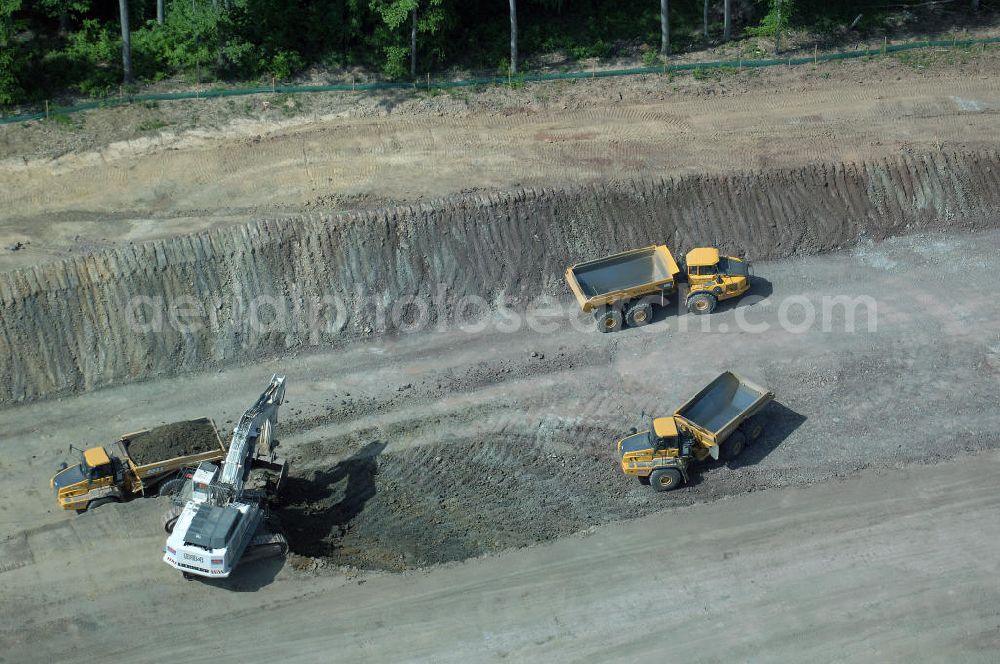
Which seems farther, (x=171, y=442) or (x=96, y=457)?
(x=171, y=442)

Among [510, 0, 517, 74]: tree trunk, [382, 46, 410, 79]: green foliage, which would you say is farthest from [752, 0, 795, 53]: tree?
[382, 46, 410, 79]: green foliage

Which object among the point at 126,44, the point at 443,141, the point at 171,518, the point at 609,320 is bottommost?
the point at 171,518

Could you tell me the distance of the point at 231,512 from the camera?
2152 cm

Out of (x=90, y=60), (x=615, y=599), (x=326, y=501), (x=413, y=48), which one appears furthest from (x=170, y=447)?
(x=90, y=60)

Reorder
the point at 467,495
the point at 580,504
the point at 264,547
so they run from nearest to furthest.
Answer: the point at 264,547
the point at 580,504
the point at 467,495

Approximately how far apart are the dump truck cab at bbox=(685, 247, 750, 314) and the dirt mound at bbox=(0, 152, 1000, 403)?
7.55 ft

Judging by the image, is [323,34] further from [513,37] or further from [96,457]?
[96,457]

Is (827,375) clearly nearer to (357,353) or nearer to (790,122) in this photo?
(790,122)

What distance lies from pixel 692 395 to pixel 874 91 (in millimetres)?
15288

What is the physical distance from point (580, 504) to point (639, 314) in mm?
6642

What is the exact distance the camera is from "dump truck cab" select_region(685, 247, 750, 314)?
92.3ft

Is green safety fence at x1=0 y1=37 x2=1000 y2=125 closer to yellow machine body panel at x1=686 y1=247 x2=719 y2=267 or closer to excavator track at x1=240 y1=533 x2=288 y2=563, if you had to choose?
yellow machine body panel at x1=686 y1=247 x2=719 y2=267

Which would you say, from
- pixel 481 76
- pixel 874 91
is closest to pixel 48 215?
pixel 481 76

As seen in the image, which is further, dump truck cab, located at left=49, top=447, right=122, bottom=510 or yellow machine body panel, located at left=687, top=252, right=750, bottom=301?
yellow machine body panel, located at left=687, top=252, right=750, bottom=301
